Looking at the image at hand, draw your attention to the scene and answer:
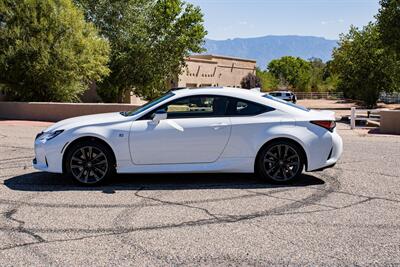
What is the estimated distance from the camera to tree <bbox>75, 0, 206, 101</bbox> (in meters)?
32.9

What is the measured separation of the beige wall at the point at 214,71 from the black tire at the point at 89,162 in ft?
161

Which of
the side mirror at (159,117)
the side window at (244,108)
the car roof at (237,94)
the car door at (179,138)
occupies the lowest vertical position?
the car door at (179,138)

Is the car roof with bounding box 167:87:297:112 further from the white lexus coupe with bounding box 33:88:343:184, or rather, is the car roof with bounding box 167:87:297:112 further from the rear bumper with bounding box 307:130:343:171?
the rear bumper with bounding box 307:130:343:171

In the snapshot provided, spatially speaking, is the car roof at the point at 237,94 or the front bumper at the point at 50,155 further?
the car roof at the point at 237,94

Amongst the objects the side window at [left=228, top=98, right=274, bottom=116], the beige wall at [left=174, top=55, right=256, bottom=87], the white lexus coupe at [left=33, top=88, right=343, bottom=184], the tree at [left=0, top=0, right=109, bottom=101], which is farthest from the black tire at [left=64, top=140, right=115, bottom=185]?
the beige wall at [left=174, top=55, right=256, bottom=87]

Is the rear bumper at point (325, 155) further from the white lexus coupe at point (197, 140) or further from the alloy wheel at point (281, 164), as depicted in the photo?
the alloy wheel at point (281, 164)

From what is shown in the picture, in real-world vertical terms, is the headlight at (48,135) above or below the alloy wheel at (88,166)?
above

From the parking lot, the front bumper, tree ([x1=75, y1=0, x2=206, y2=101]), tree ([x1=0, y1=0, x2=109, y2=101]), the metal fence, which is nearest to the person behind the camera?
the parking lot

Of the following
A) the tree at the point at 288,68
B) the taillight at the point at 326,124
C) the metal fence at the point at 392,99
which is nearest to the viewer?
the taillight at the point at 326,124

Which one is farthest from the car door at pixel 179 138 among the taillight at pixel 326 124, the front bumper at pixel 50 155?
the taillight at pixel 326 124

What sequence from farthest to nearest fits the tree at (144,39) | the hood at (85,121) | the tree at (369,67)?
the tree at (369,67)
the tree at (144,39)
the hood at (85,121)

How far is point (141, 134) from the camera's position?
8023 mm

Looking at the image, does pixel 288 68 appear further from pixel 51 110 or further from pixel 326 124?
pixel 326 124

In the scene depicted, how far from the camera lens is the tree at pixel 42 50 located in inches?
881
